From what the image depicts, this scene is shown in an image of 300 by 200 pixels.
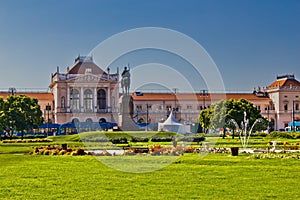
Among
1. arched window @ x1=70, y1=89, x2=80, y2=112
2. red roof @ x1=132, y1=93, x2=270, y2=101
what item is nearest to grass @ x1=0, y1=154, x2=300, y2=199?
arched window @ x1=70, y1=89, x2=80, y2=112

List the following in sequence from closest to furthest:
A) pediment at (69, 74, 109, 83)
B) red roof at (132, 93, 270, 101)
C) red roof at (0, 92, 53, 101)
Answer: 1. pediment at (69, 74, 109, 83)
2. red roof at (0, 92, 53, 101)
3. red roof at (132, 93, 270, 101)

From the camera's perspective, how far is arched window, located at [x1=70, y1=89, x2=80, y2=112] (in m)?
98.0

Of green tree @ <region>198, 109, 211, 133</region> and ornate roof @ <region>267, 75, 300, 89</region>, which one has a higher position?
ornate roof @ <region>267, 75, 300, 89</region>

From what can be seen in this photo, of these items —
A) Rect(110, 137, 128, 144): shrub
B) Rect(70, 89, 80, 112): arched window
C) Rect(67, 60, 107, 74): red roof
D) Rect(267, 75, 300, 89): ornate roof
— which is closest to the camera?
Rect(110, 137, 128, 144): shrub

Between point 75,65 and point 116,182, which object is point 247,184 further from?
point 75,65

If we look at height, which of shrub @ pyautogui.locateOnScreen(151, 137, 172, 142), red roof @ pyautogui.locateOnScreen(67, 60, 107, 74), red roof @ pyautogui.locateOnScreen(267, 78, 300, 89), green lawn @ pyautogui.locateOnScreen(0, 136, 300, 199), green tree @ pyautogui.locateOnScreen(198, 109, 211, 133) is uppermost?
red roof @ pyautogui.locateOnScreen(67, 60, 107, 74)

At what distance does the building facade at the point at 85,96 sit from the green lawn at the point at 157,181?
77161mm

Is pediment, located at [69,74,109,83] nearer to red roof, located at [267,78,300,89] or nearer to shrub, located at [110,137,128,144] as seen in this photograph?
red roof, located at [267,78,300,89]

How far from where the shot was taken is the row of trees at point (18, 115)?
55.3m

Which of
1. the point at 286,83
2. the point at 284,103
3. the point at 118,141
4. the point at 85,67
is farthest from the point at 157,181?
the point at 286,83

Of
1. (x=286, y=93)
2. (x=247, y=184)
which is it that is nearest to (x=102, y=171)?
(x=247, y=184)

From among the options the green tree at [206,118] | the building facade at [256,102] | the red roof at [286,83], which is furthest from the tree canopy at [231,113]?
the red roof at [286,83]

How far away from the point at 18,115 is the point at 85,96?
143ft

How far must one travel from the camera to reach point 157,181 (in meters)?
14.8
